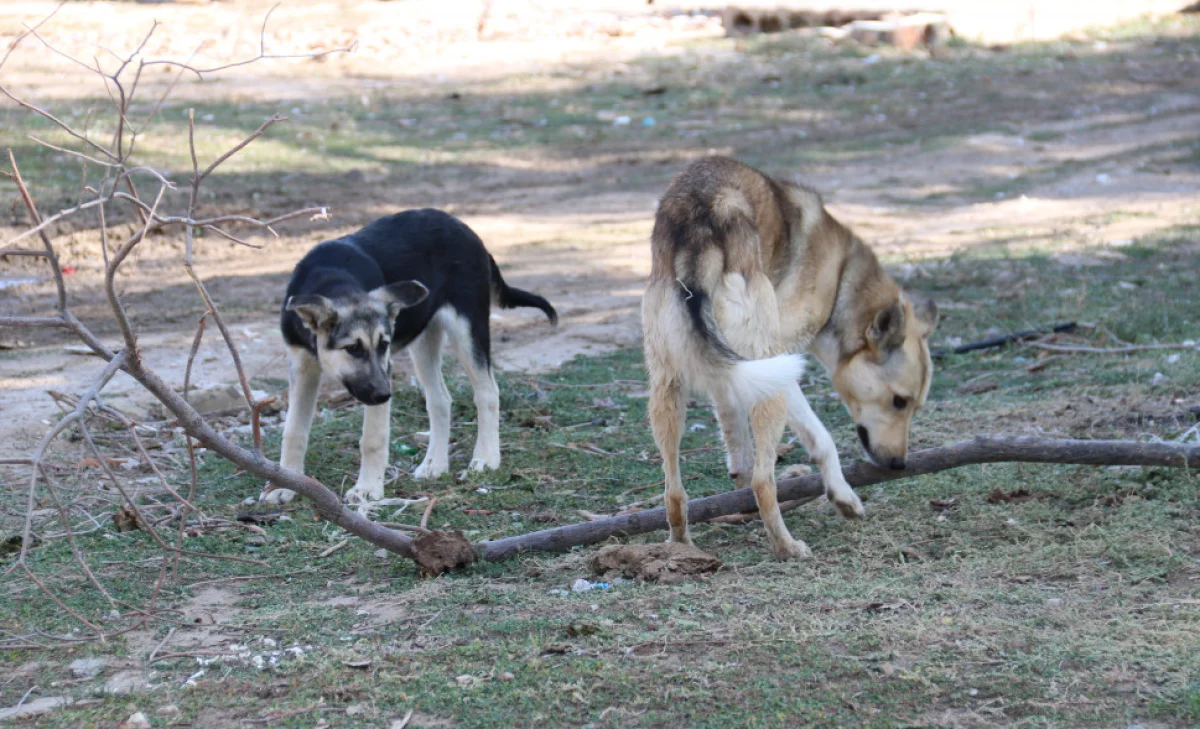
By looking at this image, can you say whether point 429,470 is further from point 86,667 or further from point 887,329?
point 86,667

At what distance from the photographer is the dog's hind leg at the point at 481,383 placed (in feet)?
22.7

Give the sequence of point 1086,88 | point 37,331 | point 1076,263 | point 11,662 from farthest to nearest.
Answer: point 1086,88, point 1076,263, point 37,331, point 11,662

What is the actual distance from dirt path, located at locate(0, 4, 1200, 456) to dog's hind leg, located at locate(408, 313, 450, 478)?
1.76 meters

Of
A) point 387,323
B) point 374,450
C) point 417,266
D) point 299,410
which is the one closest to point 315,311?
point 387,323

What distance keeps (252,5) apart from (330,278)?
18.6 meters

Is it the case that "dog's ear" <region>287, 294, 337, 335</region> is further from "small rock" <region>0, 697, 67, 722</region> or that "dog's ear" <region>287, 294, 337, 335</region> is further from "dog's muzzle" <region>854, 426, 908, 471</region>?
"dog's muzzle" <region>854, 426, 908, 471</region>

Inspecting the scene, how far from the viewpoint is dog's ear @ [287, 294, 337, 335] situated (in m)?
6.07

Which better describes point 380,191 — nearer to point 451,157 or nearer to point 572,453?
point 451,157

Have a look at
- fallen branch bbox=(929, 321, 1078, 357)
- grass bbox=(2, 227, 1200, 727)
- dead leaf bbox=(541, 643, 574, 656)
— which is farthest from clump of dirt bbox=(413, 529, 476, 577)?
fallen branch bbox=(929, 321, 1078, 357)

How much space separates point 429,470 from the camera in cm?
691

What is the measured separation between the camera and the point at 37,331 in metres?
9.77

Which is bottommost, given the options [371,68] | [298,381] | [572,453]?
[572,453]

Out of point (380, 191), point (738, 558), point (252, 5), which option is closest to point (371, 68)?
point (252, 5)

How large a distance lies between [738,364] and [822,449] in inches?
38.5
